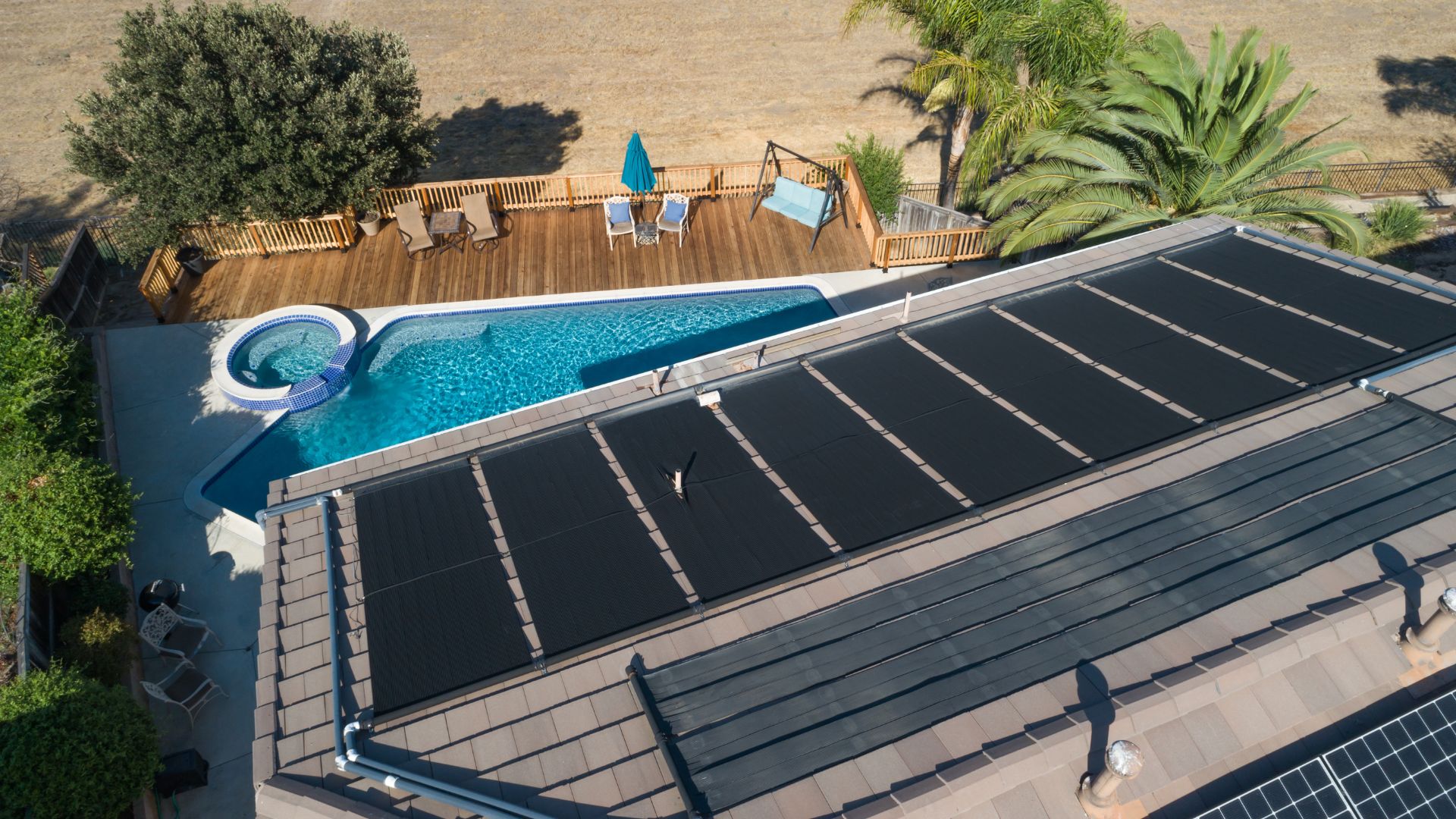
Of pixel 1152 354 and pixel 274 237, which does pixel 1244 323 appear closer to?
pixel 1152 354

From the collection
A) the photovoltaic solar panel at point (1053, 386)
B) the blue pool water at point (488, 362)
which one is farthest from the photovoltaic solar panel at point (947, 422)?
the blue pool water at point (488, 362)

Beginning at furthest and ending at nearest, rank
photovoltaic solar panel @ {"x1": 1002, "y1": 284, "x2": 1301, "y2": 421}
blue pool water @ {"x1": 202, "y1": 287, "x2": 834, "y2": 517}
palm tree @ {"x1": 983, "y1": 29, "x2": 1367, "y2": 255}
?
blue pool water @ {"x1": 202, "y1": 287, "x2": 834, "y2": 517} < palm tree @ {"x1": 983, "y1": 29, "x2": 1367, "y2": 255} < photovoltaic solar panel @ {"x1": 1002, "y1": 284, "x2": 1301, "y2": 421}

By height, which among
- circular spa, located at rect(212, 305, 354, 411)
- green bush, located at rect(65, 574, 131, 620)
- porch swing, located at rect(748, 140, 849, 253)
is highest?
porch swing, located at rect(748, 140, 849, 253)

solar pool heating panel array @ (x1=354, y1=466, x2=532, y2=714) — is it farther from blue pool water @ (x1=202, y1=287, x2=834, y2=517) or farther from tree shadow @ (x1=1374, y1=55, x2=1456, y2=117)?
tree shadow @ (x1=1374, y1=55, x2=1456, y2=117)

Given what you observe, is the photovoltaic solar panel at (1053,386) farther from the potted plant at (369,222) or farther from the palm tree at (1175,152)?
the potted plant at (369,222)

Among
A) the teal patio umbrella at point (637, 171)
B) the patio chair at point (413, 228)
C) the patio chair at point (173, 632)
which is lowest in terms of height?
the patio chair at point (173, 632)

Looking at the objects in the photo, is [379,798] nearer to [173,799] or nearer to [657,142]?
[173,799]

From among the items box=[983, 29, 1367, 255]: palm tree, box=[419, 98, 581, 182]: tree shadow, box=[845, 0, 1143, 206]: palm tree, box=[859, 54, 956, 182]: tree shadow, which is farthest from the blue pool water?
box=[859, 54, 956, 182]: tree shadow
